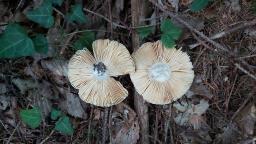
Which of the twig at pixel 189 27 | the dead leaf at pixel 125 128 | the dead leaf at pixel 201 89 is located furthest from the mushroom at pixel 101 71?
the dead leaf at pixel 201 89

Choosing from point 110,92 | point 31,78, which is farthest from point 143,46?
point 31,78

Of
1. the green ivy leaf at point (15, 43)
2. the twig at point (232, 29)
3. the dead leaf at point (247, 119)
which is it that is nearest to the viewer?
the green ivy leaf at point (15, 43)

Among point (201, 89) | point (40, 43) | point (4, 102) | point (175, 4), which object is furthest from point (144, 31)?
point (4, 102)

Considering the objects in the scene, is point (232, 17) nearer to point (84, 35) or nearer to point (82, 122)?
point (84, 35)

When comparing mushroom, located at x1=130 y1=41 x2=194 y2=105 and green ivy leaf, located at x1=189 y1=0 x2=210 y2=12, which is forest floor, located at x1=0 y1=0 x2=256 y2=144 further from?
mushroom, located at x1=130 y1=41 x2=194 y2=105

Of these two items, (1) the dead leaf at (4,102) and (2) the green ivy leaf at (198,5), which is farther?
(1) the dead leaf at (4,102)

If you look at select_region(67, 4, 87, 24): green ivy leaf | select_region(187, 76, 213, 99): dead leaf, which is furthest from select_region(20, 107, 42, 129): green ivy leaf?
select_region(187, 76, 213, 99): dead leaf

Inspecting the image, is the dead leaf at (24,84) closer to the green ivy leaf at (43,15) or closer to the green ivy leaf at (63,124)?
the green ivy leaf at (63,124)
